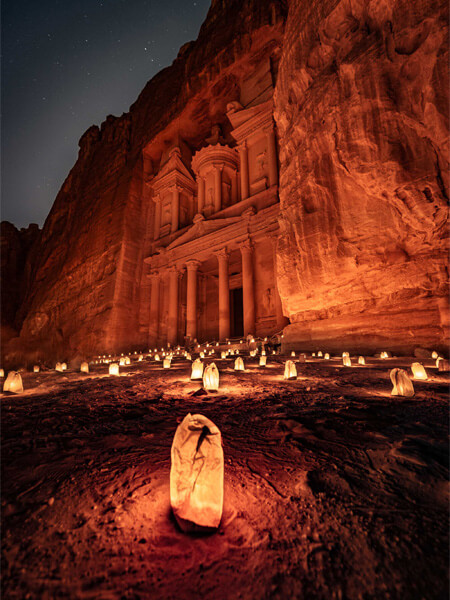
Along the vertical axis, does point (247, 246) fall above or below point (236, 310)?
above

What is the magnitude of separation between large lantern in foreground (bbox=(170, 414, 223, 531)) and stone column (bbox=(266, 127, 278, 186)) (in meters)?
20.3

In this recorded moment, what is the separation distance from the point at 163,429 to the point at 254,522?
54.3 inches

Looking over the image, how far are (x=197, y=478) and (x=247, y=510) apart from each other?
1.06ft

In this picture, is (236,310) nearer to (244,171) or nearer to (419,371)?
(244,171)

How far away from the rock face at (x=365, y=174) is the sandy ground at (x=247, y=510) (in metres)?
5.43

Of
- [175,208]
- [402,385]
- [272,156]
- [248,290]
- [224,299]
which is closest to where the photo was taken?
[402,385]

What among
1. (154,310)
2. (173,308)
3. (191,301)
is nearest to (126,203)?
(154,310)

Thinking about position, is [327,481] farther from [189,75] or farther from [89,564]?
[189,75]

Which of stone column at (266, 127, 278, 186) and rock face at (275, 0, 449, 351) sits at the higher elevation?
stone column at (266, 127, 278, 186)

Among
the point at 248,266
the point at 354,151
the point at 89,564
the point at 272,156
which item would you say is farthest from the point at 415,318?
the point at 272,156

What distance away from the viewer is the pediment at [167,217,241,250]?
19.9 meters

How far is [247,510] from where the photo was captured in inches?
53.7

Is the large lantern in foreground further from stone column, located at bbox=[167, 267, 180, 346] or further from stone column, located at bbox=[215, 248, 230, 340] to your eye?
stone column, located at bbox=[167, 267, 180, 346]

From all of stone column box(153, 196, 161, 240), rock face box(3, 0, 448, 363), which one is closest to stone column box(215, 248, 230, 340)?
rock face box(3, 0, 448, 363)
